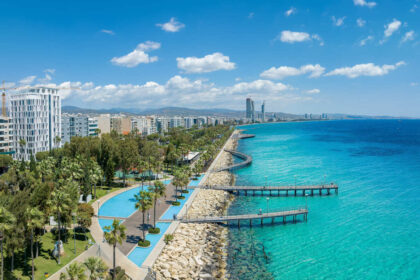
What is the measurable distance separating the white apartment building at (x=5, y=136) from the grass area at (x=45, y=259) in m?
89.3

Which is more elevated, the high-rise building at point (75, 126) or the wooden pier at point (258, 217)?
the high-rise building at point (75, 126)

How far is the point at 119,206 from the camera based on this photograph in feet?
193

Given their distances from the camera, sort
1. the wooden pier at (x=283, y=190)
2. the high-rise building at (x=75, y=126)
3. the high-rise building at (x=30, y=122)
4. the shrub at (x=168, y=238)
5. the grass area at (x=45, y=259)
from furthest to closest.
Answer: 1. the high-rise building at (x=75, y=126)
2. the high-rise building at (x=30, y=122)
3. the wooden pier at (x=283, y=190)
4. the shrub at (x=168, y=238)
5. the grass area at (x=45, y=259)

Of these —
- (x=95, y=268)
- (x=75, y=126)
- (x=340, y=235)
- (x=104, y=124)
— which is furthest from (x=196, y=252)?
(x=104, y=124)

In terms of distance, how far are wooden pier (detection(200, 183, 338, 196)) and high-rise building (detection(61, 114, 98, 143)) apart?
4289 inches

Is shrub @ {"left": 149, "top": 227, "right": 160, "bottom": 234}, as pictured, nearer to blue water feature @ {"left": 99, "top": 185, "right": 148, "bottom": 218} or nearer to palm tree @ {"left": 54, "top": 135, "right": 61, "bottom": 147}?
blue water feature @ {"left": 99, "top": 185, "right": 148, "bottom": 218}

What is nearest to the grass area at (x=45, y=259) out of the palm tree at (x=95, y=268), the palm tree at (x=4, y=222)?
the palm tree at (x=4, y=222)

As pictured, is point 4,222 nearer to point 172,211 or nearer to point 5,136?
point 172,211

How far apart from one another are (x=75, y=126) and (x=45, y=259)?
435 feet

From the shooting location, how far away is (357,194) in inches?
3022

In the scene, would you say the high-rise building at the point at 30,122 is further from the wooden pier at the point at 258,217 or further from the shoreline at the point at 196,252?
the wooden pier at the point at 258,217

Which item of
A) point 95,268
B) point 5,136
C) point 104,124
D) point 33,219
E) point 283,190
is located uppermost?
point 104,124

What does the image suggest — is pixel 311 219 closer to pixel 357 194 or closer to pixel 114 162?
pixel 357 194

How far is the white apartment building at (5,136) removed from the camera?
365 ft
